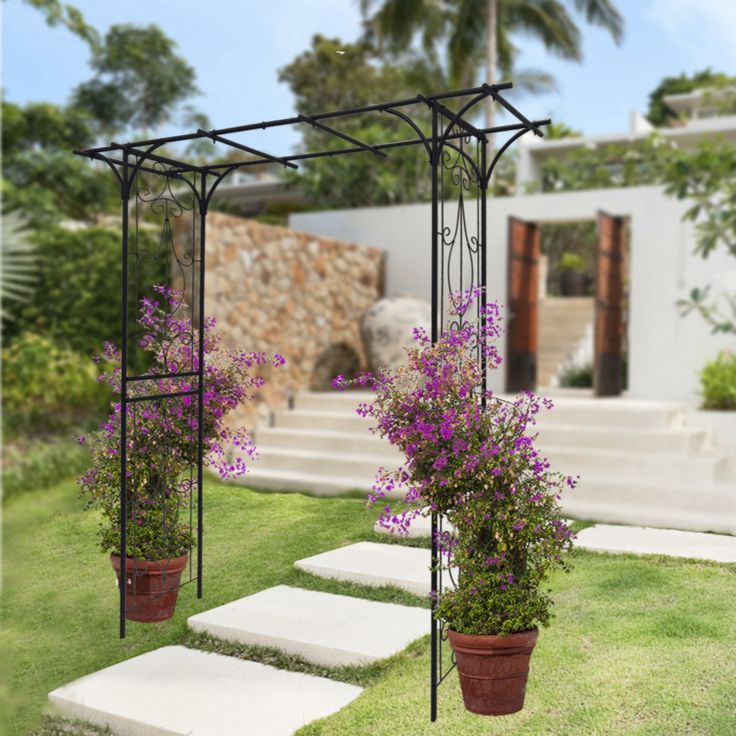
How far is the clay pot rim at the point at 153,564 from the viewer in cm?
386

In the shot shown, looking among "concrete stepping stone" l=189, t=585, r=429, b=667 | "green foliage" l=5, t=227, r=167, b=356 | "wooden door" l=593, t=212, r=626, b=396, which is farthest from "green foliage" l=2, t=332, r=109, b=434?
"wooden door" l=593, t=212, r=626, b=396

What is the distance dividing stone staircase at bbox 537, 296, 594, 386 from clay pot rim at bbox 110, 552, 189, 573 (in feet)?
25.8

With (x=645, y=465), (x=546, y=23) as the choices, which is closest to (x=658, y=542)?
(x=645, y=465)

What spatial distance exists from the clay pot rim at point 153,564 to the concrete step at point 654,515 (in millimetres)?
2897

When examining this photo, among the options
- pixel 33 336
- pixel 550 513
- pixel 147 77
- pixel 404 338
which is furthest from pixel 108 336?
pixel 147 77

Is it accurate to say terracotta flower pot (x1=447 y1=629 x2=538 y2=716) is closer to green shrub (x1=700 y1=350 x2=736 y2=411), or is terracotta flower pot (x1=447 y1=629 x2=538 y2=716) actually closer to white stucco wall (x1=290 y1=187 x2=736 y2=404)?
green shrub (x1=700 y1=350 x2=736 y2=411)

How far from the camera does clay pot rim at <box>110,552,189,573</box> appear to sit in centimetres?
386

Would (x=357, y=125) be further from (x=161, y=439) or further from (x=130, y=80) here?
(x=161, y=439)

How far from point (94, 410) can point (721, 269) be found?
596 centimetres

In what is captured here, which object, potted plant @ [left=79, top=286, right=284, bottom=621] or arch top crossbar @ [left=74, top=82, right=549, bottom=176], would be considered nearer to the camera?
arch top crossbar @ [left=74, top=82, right=549, bottom=176]

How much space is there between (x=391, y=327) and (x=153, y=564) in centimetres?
535

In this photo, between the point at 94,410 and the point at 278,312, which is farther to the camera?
the point at 278,312

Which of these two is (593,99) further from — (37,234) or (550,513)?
(550,513)

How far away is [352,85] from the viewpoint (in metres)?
19.0
